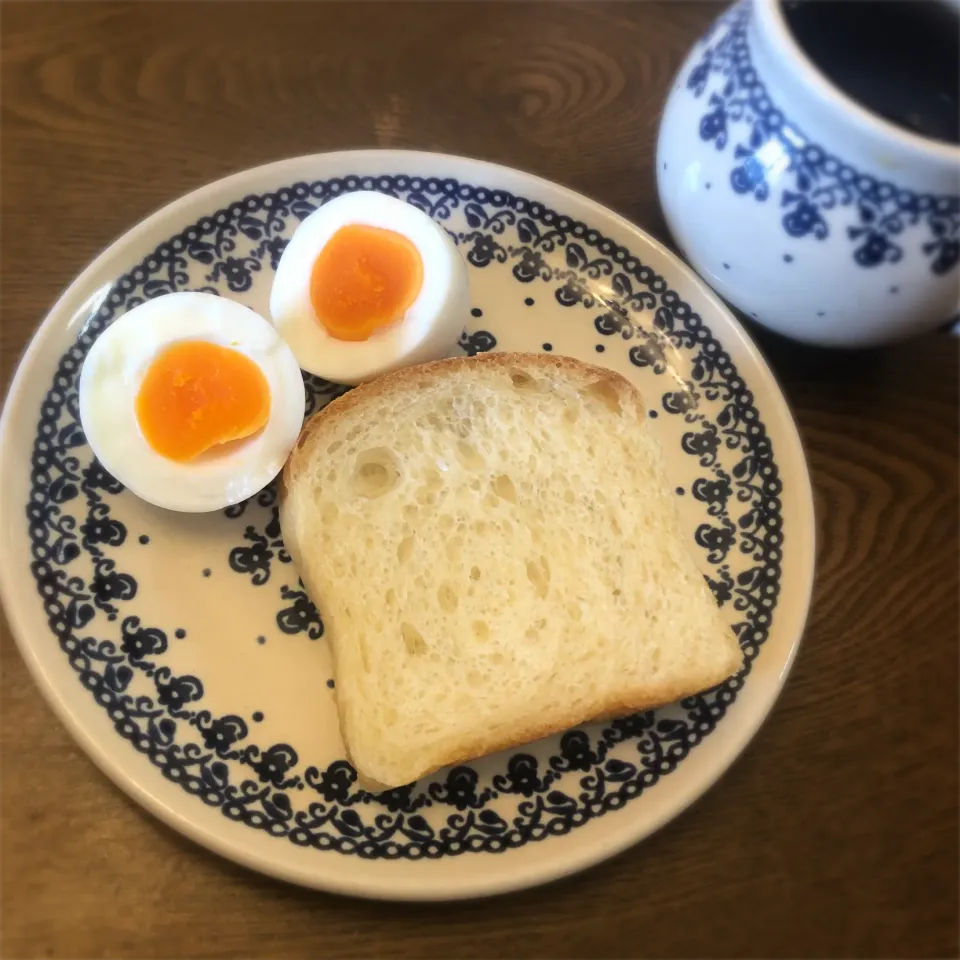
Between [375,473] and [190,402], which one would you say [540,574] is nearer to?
[375,473]

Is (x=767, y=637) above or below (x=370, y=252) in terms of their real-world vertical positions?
below

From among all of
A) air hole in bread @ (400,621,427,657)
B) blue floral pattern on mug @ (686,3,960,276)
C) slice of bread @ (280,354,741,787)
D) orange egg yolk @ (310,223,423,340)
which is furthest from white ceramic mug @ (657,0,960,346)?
air hole in bread @ (400,621,427,657)

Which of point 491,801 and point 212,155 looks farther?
point 212,155

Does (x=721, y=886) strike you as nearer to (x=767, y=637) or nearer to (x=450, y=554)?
(x=767, y=637)

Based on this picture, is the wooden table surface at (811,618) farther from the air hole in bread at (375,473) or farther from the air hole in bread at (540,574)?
the air hole in bread at (375,473)

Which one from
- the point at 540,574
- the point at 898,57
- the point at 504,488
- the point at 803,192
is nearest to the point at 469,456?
the point at 504,488

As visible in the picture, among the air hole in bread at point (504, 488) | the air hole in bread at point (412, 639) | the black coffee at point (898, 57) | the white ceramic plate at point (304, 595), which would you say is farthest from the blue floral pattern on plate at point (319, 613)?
the black coffee at point (898, 57)

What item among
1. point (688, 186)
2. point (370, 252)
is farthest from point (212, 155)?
point (688, 186)
